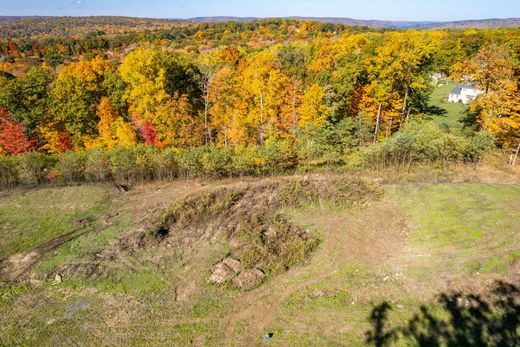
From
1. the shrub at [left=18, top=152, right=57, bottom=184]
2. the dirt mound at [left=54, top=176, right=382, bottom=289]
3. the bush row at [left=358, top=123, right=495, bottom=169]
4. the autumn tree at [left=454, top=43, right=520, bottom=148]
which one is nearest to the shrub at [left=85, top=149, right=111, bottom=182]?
the shrub at [left=18, top=152, right=57, bottom=184]

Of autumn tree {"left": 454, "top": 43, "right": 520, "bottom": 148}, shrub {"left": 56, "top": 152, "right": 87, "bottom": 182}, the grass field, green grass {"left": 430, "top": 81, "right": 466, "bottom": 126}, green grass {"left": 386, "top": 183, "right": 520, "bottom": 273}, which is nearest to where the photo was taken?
the grass field

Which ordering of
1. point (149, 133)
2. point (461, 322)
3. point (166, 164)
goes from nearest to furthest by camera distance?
point (461, 322), point (166, 164), point (149, 133)

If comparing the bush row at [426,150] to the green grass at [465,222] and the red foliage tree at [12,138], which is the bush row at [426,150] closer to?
the green grass at [465,222]

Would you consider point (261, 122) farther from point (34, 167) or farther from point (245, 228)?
point (34, 167)

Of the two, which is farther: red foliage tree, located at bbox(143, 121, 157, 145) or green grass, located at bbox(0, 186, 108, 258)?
red foliage tree, located at bbox(143, 121, 157, 145)

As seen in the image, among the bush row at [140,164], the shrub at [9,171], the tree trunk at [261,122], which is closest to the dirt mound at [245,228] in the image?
the bush row at [140,164]

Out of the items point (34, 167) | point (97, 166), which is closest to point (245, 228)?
point (97, 166)

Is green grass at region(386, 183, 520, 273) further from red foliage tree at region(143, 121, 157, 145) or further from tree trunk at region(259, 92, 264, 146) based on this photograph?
red foliage tree at region(143, 121, 157, 145)

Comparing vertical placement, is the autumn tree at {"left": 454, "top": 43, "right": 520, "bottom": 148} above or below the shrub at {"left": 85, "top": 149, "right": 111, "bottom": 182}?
above
